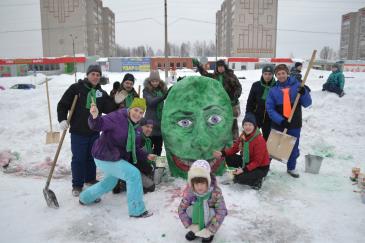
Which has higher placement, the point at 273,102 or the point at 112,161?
the point at 273,102

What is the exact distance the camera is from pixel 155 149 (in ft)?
16.0

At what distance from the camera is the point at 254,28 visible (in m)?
50.2

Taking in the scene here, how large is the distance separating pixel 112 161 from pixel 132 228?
72 cm

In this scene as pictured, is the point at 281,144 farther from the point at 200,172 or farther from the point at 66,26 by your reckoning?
the point at 66,26

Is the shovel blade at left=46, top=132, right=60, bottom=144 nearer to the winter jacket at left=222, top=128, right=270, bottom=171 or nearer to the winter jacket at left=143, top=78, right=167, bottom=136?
the winter jacket at left=143, top=78, right=167, bottom=136

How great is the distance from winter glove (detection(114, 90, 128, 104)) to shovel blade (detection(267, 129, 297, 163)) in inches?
84.6

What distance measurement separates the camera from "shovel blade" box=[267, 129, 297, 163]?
4.39 m

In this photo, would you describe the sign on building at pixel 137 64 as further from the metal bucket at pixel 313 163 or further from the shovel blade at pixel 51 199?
the shovel blade at pixel 51 199

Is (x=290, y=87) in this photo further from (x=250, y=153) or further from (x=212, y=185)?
(x=212, y=185)

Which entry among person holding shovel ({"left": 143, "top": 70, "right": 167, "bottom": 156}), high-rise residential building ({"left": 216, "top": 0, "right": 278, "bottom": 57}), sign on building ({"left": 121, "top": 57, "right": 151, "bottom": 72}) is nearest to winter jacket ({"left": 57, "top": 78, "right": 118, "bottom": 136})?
person holding shovel ({"left": 143, "top": 70, "right": 167, "bottom": 156})

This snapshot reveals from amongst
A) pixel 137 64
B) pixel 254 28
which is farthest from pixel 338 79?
pixel 254 28

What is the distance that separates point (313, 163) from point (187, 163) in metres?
Result: 1.97

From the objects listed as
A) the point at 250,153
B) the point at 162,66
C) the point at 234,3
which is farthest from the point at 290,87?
the point at 234,3

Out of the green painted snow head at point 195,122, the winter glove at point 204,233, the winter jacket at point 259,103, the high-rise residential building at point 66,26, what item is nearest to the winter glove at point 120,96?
the green painted snow head at point 195,122
